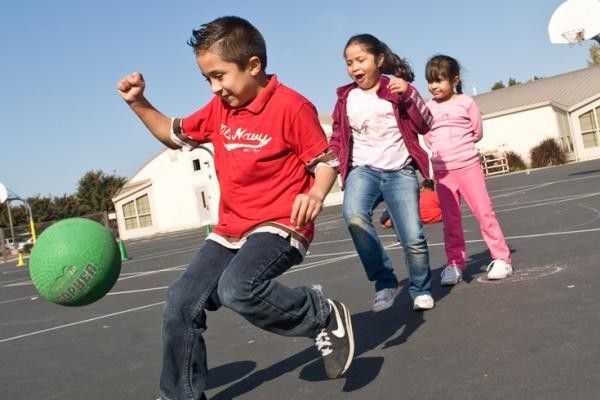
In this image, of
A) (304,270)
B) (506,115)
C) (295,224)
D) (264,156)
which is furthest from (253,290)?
(506,115)

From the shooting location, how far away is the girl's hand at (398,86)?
5.30 meters

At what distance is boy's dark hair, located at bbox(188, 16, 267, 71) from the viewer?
3912 mm

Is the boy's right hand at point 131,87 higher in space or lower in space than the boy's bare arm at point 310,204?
higher

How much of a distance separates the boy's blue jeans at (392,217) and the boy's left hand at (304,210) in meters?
1.90

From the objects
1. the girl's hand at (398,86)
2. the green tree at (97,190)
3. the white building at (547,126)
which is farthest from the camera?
the green tree at (97,190)

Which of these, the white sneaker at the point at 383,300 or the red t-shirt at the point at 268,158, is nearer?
the red t-shirt at the point at 268,158

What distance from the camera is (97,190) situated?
73375 mm

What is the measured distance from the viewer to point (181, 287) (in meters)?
3.81

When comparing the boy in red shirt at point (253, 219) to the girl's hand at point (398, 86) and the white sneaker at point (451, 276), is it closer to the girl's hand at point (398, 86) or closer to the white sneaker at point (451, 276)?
the girl's hand at point (398, 86)

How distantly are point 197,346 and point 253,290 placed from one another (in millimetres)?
442

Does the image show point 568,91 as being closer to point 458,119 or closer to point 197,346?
point 458,119

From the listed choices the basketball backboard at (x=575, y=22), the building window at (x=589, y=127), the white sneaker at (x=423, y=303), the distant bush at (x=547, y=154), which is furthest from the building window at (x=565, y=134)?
the white sneaker at (x=423, y=303)

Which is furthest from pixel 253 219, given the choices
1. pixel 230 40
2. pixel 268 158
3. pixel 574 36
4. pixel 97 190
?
pixel 97 190

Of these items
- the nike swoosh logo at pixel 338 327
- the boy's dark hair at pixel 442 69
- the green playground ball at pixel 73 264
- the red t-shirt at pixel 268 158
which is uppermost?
the boy's dark hair at pixel 442 69
